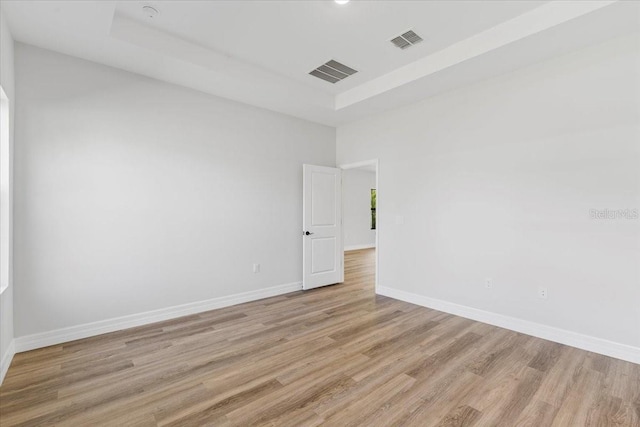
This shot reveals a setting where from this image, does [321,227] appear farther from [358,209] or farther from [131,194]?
[358,209]

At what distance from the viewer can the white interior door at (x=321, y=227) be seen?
5.05m

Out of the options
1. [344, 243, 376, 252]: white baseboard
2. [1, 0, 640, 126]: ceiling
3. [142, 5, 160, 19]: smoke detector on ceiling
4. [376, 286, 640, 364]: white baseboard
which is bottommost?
[344, 243, 376, 252]: white baseboard

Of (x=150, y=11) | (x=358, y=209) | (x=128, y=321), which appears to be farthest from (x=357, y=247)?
(x=150, y=11)

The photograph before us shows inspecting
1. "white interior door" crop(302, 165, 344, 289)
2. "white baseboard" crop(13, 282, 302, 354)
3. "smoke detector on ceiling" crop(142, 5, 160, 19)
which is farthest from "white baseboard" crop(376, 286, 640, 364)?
"smoke detector on ceiling" crop(142, 5, 160, 19)

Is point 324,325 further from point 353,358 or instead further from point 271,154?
point 271,154

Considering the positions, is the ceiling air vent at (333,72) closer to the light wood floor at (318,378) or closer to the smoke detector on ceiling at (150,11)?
the smoke detector on ceiling at (150,11)

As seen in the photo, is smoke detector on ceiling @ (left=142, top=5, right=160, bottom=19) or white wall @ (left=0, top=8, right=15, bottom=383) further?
smoke detector on ceiling @ (left=142, top=5, right=160, bottom=19)

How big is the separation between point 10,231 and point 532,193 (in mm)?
5151

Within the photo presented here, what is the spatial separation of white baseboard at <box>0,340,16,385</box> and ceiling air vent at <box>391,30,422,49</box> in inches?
180

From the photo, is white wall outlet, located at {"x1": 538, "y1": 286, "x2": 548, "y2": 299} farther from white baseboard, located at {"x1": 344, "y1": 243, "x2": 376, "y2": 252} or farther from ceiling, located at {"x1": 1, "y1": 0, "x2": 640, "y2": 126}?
white baseboard, located at {"x1": 344, "y1": 243, "x2": 376, "y2": 252}

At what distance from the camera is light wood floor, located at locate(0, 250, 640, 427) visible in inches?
77.6

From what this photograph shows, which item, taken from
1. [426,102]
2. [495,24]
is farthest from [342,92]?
[495,24]

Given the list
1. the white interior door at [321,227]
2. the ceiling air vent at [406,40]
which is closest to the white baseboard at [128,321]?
the white interior door at [321,227]

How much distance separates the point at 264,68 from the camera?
3.79m
